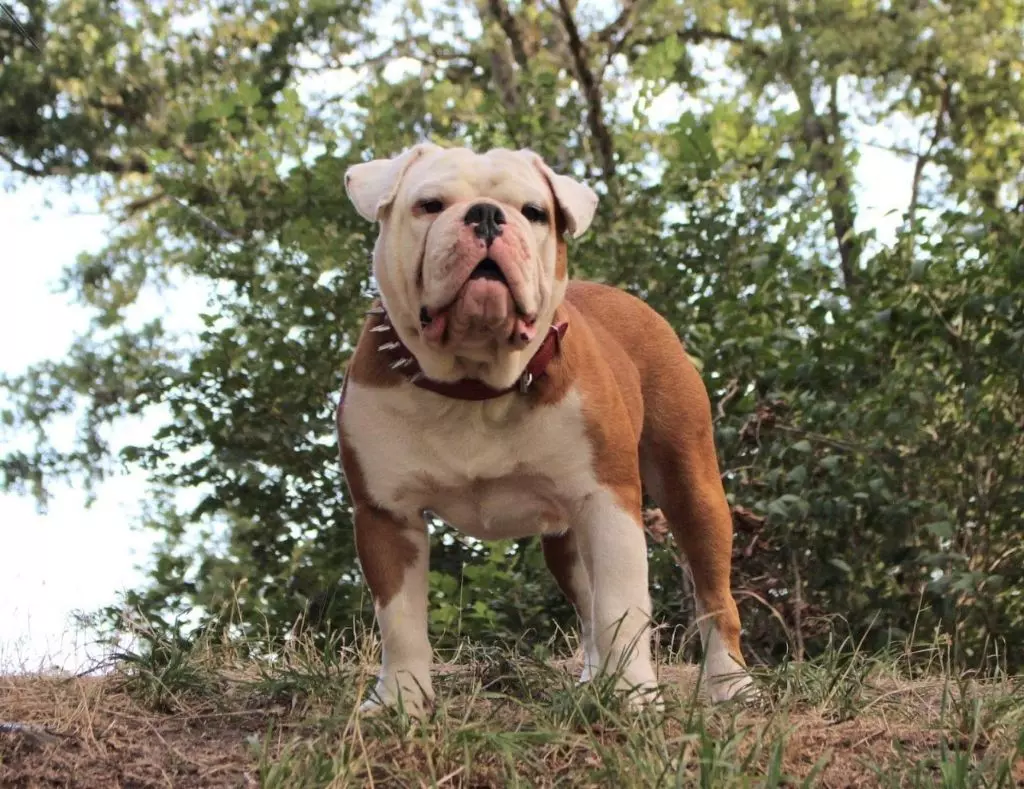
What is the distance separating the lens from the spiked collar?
3420mm

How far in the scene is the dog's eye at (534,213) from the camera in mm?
3398

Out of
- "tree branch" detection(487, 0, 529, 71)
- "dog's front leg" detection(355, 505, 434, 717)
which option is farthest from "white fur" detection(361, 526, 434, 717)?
"tree branch" detection(487, 0, 529, 71)

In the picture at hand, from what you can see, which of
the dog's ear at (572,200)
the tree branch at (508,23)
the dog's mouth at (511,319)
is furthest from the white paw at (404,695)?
the tree branch at (508,23)

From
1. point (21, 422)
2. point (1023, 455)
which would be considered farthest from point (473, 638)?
point (21, 422)

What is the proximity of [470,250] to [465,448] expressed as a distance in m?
0.56

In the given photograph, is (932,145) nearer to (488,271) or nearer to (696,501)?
(696,501)

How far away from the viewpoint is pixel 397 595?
3533 mm

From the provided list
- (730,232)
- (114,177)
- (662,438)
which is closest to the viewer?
(662,438)

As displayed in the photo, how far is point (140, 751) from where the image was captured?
3326 mm

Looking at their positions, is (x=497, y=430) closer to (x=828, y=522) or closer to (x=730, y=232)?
(x=828, y=522)

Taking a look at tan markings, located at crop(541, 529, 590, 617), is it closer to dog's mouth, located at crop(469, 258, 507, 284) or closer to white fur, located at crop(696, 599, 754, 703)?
white fur, located at crop(696, 599, 754, 703)

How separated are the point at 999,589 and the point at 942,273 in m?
1.46

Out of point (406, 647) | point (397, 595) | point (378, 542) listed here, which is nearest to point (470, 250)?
point (378, 542)

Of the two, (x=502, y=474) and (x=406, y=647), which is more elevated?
(x=502, y=474)
